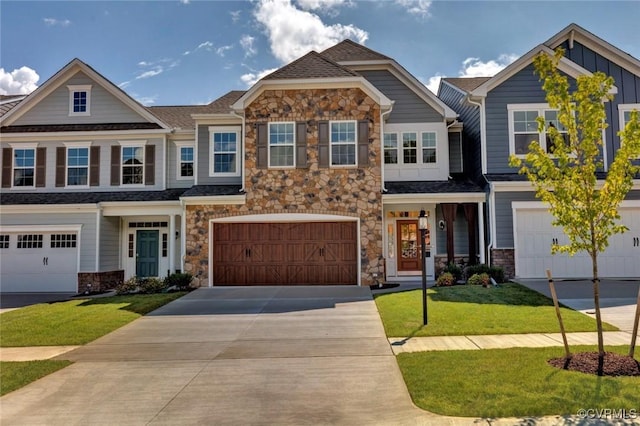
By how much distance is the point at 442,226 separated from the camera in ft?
53.6

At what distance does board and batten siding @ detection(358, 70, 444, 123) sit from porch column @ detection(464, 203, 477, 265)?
3.60 meters

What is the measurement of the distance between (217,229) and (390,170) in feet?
22.3

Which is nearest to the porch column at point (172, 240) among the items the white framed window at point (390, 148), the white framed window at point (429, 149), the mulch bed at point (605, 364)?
the white framed window at point (390, 148)

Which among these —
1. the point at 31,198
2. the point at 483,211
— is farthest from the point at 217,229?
the point at 483,211

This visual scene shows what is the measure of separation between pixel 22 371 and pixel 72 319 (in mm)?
3880

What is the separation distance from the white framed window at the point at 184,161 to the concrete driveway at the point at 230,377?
8.29 meters

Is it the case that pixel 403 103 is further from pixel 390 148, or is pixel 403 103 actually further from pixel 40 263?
pixel 40 263

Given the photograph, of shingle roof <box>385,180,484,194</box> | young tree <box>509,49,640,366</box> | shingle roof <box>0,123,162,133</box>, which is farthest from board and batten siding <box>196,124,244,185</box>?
young tree <box>509,49,640,366</box>

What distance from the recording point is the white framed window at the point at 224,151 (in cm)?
1627

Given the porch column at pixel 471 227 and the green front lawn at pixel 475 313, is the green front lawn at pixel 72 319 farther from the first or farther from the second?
the porch column at pixel 471 227

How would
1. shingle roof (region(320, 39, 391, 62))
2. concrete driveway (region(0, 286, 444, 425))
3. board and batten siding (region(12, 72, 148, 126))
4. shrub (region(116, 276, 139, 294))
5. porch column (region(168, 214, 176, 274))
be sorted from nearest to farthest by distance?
concrete driveway (region(0, 286, 444, 425)) < shrub (region(116, 276, 139, 294)) < porch column (region(168, 214, 176, 274)) < board and batten siding (region(12, 72, 148, 126)) < shingle roof (region(320, 39, 391, 62))

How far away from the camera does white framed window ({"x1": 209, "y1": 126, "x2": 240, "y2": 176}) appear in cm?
1627

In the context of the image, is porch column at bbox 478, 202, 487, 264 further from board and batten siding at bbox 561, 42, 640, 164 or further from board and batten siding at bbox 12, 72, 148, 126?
board and batten siding at bbox 12, 72, 148, 126

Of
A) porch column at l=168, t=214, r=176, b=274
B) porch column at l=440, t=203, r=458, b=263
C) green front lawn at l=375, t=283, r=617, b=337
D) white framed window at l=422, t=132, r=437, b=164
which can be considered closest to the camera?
green front lawn at l=375, t=283, r=617, b=337
